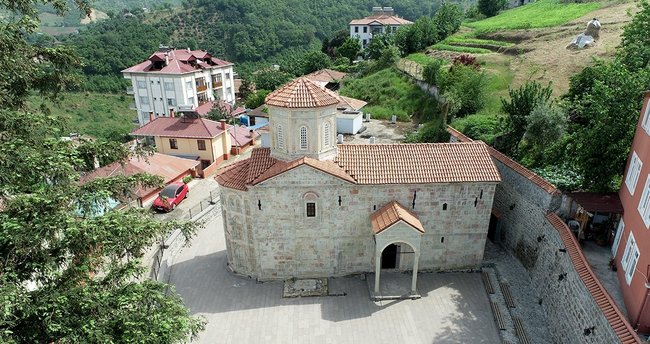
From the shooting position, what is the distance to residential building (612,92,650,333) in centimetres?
1423

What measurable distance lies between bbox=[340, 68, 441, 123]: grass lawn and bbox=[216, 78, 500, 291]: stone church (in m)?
20.5

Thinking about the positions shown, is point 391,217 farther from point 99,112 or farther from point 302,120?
point 99,112

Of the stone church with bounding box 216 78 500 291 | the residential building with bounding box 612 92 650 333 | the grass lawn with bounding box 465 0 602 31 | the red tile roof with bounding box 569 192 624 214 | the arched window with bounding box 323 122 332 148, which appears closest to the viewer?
the residential building with bounding box 612 92 650 333

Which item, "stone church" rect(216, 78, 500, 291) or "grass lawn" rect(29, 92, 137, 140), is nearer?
"stone church" rect(216, 78, 500, 291)

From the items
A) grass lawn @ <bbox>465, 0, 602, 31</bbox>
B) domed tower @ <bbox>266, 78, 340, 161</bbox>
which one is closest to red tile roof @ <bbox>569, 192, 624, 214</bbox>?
domed tower @ <bbox>266, 78, 340, 161</bbox>

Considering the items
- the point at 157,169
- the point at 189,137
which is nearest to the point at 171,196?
the point at 157,169

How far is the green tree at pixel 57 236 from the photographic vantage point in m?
9.45

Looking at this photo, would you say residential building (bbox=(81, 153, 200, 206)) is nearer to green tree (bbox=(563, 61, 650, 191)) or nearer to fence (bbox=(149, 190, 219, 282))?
fence (bbox=(149, 190, 219, 282))

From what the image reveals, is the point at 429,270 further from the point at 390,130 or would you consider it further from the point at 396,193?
the point at 390,130

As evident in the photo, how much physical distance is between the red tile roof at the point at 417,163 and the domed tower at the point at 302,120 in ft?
4.91

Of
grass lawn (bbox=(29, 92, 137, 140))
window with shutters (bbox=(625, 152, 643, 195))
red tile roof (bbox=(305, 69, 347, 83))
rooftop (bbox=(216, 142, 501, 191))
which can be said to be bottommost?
grass lawn (bbox=(29, 92, 137, 140))

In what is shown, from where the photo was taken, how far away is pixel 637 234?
15500mm

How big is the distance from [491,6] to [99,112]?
83.9 m

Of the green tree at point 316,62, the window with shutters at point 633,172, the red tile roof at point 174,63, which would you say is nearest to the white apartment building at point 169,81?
the red tile roof at point 174,63
